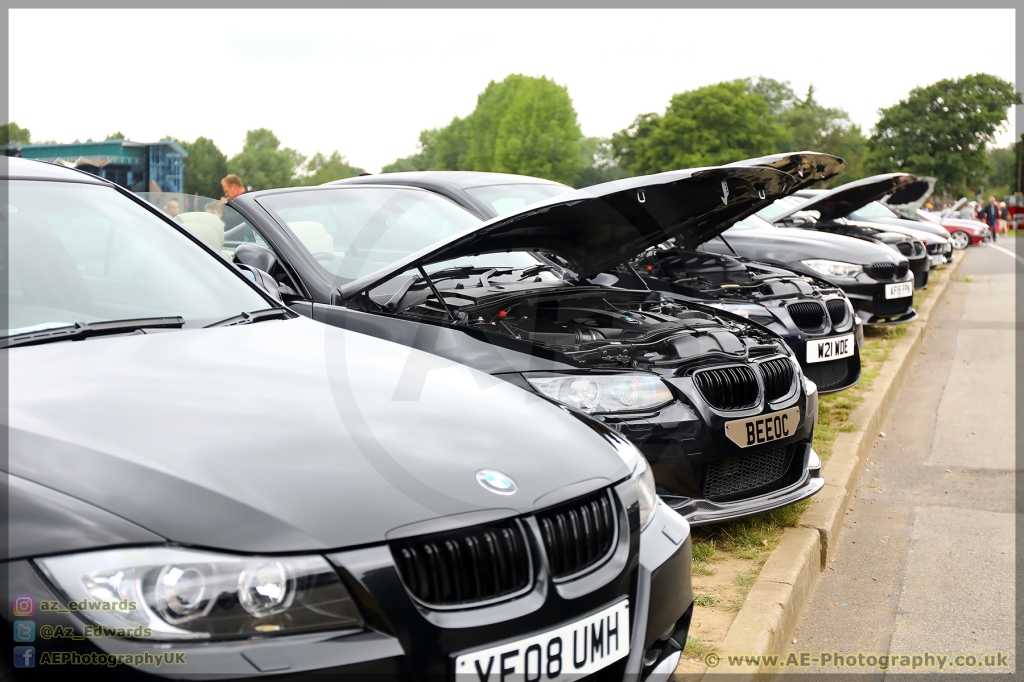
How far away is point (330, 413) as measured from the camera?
6.36 feet

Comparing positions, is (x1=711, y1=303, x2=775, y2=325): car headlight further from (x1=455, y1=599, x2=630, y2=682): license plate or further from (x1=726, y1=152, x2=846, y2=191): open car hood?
(x1=455, y1=599, x2=630, y2=682): license plate

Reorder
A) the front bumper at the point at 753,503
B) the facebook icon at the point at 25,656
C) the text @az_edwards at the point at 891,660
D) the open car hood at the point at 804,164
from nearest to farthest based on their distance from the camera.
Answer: the facebook icon at the point at 25,656, the text @az_edwards at the point at 891,660, the front bumper at the point at 753,503, the open car hood at the point at 804,164

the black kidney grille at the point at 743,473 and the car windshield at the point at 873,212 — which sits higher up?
the car windshield at the point at 873,212

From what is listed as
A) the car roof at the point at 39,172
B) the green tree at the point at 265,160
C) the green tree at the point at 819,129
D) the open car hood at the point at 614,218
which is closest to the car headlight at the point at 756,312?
the open car hood at the point at 614,218

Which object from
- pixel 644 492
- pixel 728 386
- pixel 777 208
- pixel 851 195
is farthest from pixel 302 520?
pixel 777 208

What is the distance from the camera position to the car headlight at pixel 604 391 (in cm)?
326

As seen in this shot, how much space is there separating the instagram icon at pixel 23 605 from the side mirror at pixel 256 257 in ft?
8.10

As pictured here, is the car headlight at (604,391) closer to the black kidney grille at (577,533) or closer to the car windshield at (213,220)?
the black kidney grille at (577,533)


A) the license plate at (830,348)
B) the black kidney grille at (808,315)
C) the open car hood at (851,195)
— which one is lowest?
the license plate at (830,348)

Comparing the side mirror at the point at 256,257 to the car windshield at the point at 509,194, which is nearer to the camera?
the side mirror at the point at 256,257

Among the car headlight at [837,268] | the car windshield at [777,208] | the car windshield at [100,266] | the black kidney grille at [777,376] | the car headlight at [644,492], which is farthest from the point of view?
the car windshield at [777,208]

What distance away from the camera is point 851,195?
9.73 metres

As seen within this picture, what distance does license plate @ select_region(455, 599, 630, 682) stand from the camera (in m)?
1.62

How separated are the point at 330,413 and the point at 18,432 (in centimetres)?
60
